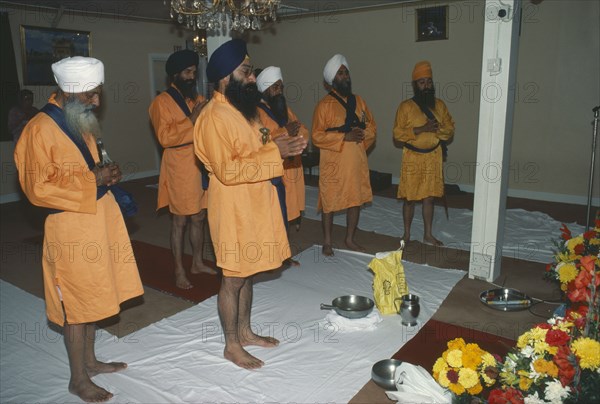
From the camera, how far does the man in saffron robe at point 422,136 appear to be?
4430 millimetres

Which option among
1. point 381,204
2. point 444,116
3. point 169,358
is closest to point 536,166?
point 381,204

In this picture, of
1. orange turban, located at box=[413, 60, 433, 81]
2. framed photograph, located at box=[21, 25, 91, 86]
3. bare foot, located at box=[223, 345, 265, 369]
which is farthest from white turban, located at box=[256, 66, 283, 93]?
framed photograph, located at box=[21, 25, 91, 86]

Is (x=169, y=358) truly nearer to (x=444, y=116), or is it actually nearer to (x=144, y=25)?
(x=444, y=116)

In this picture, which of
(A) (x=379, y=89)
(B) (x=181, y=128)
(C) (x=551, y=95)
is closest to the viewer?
(B) (x=181, y=128)

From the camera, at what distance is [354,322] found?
10.3 ft

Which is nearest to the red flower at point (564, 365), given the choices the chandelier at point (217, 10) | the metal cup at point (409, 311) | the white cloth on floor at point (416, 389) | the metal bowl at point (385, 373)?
the white cloth on floor at point (416, 389)

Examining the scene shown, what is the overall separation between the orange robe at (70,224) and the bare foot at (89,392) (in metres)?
0.37

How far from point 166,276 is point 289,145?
7.03 ft

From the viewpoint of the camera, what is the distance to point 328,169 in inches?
170

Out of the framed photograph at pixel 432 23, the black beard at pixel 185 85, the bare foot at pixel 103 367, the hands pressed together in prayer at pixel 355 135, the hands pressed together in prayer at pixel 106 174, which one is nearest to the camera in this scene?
the hands pressed together in prayer at pixel 106 174

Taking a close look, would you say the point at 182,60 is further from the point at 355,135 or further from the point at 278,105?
the point at 355,135

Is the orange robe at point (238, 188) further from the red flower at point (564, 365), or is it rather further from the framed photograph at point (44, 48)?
the framed photograph at point (44, 48)

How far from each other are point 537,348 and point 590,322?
183mm

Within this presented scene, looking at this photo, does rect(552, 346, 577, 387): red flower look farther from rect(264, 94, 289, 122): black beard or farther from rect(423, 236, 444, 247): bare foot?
rect(423, 236, 444, 247): bare foot
